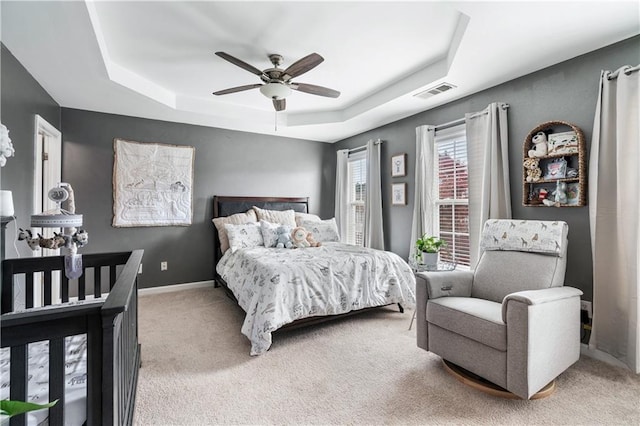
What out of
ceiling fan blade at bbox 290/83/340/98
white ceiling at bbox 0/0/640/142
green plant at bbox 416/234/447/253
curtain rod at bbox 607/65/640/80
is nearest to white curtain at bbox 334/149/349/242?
white ceiling at bbox 0/0/640/142

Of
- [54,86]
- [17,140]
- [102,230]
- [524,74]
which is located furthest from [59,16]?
[524,74]

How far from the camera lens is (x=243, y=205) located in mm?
4719

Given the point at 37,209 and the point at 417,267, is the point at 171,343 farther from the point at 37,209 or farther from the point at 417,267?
the point at 417,267

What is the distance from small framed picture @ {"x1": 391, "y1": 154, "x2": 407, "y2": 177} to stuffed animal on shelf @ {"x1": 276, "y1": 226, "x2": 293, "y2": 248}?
66.1 inches

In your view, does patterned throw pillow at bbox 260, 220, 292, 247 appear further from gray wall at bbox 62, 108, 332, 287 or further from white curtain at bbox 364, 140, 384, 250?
white curtain at bbox 364, 140, 384, 250

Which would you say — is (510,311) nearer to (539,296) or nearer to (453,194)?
(539,296)

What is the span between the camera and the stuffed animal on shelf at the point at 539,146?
263 centimetres

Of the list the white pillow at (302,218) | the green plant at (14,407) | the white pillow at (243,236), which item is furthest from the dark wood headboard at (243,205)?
the green plant at (14,407)

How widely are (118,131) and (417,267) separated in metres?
4.01

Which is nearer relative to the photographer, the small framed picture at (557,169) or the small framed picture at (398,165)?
the small framed picture at (557,169)

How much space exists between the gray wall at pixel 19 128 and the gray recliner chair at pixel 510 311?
310 centimetres

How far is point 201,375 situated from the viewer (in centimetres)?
218

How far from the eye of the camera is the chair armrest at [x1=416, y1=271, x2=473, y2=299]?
232cm

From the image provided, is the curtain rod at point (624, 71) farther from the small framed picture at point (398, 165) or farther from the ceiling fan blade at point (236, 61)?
the ceiling fan blade at point (236, 61)
